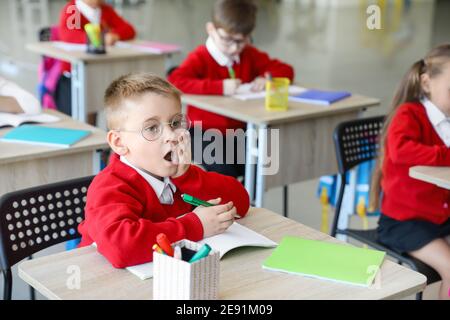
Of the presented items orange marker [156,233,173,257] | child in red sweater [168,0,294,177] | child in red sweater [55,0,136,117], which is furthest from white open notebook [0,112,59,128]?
orange marker [156,233,173,257]

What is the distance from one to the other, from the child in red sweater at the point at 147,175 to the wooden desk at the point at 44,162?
0.80 metres

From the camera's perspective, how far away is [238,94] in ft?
11.4

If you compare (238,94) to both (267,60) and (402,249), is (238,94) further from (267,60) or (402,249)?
(402,249)

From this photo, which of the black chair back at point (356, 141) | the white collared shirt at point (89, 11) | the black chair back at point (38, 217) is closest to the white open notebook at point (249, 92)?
the black chair back at point (356, 141)

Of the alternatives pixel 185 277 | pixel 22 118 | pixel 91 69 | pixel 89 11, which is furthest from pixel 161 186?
pixel 91 69

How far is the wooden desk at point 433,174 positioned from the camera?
2264mm

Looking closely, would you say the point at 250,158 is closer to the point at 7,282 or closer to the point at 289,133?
the point at 289,133

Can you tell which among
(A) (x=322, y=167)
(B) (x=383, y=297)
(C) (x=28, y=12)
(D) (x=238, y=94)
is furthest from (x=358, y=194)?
(C) (x=28, y=12)

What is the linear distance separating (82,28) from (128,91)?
2704mm

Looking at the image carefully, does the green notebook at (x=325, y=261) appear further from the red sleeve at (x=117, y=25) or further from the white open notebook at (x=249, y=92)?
the red sleeve at (x=117, y=25)

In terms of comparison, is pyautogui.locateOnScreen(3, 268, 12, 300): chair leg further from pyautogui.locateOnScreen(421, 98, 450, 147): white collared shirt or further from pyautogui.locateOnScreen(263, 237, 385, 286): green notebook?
pyautogui.locateOnScreen(421, 98, 450, 147): white collared shirt

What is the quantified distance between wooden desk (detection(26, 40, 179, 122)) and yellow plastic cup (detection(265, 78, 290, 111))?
4.78 ft

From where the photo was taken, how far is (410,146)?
2.49 meters
